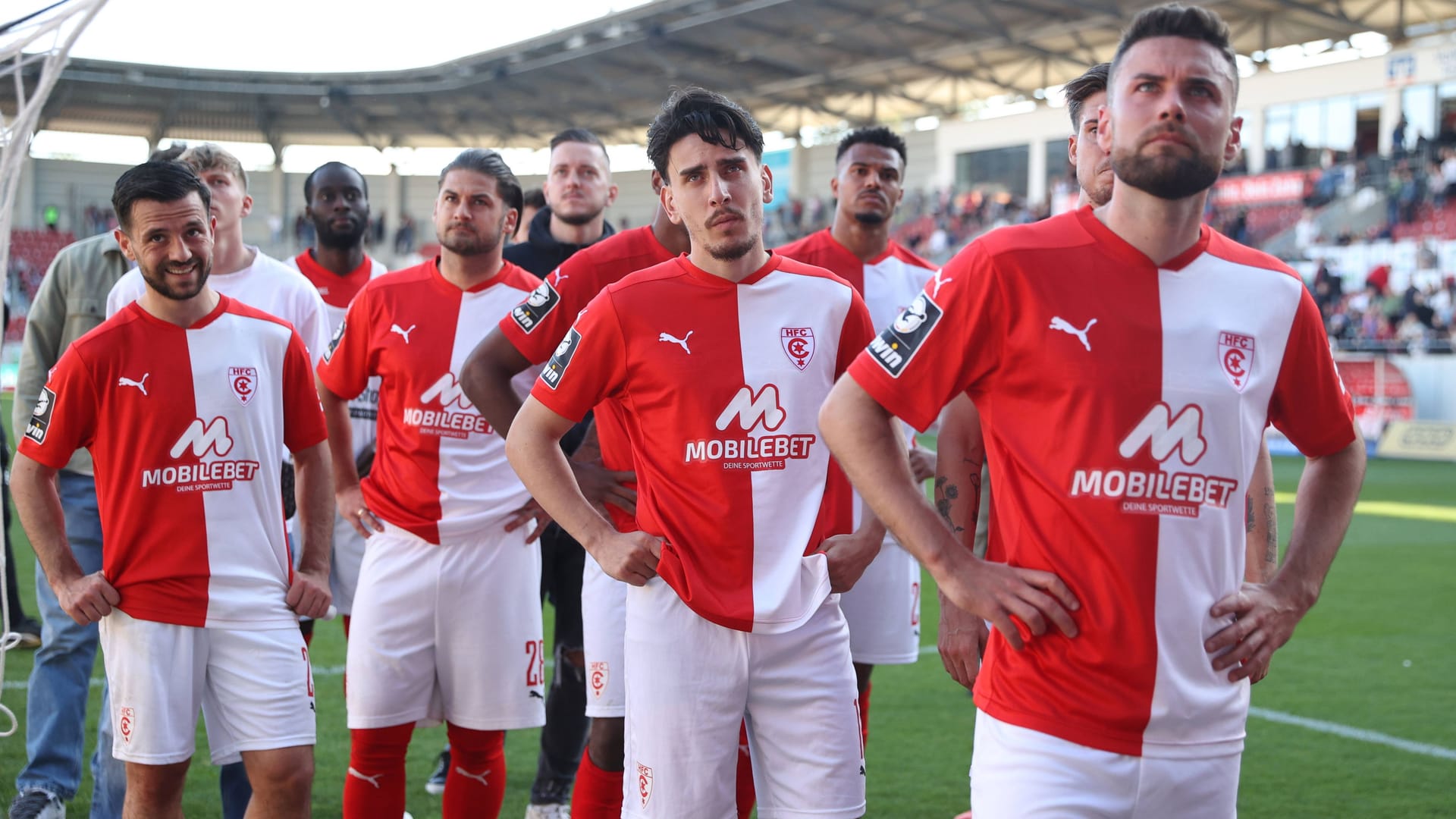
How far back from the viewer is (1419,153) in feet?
91.4

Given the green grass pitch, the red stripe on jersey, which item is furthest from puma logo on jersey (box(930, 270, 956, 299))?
the red stripe on jersey

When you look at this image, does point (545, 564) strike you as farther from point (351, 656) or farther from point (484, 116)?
point (484, 116)

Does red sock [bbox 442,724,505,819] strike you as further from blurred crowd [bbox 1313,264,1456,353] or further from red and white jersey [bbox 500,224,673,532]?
blurred crowd [bbox 1313,264,1456,353]

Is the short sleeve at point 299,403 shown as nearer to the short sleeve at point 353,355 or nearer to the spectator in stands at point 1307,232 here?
the short sleeve at point 353,355

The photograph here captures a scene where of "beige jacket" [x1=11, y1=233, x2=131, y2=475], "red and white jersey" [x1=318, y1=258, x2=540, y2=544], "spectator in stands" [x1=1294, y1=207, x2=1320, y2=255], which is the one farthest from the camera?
"spectator in stands" [x1=1294, y1=207, x2=1320, y2=255]

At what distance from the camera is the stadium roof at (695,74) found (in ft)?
107

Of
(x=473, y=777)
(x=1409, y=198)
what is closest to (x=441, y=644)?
(x=473, y=777)

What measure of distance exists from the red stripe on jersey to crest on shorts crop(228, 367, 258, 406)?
6.78 ft

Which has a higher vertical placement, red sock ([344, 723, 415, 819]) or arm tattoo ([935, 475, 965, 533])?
arm tattoo ([935, 475, 965, 533])

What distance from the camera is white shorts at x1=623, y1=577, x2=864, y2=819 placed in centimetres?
312

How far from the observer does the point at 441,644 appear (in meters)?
4.23

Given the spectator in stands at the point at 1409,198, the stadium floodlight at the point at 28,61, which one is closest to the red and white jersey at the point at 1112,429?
the stadium floodlight at the point at 28,61

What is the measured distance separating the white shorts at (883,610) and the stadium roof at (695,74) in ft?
91.6

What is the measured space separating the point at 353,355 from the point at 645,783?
2.06m
